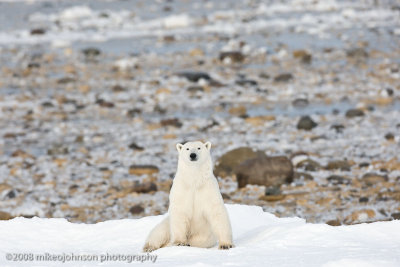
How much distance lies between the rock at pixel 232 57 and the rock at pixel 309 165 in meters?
7.57

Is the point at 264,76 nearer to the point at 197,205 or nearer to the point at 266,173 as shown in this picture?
the point at 266,173

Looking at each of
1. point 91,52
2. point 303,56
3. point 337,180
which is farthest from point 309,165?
point 91,52

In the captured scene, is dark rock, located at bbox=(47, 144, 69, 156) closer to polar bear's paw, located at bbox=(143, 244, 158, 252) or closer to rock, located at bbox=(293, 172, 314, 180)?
rock, located at bbox=(293, 172, 314, 180)

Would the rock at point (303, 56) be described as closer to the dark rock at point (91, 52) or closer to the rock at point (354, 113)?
the rock at point (354, 113)

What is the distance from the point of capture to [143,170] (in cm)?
1066

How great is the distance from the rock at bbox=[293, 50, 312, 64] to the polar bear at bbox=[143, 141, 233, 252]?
12.1 m

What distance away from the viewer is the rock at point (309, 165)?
10.3 meters

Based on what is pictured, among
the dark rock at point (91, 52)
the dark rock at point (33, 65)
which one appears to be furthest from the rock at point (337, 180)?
the dark rock at point (91, 52)

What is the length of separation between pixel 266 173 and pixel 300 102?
475 cm

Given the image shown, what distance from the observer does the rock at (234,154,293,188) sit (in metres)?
9.66

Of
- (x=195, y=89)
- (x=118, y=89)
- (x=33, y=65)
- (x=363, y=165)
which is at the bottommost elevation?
(x=363, y=165)

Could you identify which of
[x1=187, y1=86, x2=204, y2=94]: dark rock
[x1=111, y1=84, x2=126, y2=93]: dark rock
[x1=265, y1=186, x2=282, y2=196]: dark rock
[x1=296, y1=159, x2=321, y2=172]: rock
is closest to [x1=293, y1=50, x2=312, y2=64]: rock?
[x1=187, y1=86, x2=204, y2=94]: dark rock

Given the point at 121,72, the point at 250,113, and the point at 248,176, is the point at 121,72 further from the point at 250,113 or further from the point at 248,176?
the point at 248,176

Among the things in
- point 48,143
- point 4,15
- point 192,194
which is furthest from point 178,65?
point 192,194
